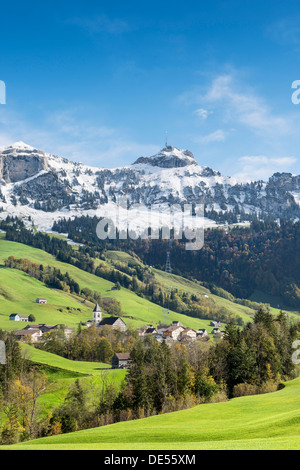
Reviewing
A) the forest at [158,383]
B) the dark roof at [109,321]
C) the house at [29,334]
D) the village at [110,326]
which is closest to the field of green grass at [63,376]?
the forest at [158,383]

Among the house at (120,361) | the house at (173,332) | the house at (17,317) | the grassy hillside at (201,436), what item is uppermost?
the grassy hillside at (201,436)

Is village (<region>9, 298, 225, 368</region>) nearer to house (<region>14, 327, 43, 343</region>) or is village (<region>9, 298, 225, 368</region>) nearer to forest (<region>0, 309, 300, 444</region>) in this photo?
house (<region>14, 327, 43, 343</region>)

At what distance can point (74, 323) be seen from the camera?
611ft

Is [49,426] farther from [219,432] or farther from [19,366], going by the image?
[219,432]

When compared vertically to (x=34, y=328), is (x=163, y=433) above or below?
above

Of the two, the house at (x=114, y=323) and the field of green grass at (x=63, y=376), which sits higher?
the field of green grass at (x=63, y=376)

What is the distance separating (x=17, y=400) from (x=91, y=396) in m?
15.9

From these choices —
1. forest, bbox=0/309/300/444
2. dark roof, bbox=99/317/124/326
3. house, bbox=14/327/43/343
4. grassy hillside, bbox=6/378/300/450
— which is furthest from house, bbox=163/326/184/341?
grassy hillside, bbox=6/378/300/450

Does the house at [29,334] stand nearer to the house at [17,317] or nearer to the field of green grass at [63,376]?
the house at [17,317]

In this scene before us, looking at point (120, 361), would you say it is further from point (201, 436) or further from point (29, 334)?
point (201, 436)

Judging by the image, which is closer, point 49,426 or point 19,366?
point 49,426

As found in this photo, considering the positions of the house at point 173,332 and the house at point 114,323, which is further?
the house at point 173,332
